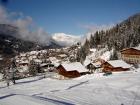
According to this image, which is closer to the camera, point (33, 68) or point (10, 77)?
point (10, 77)

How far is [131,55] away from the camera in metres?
106

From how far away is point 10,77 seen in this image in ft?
266

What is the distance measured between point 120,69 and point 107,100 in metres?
54.6

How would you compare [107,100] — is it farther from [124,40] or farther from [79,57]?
[79,57]

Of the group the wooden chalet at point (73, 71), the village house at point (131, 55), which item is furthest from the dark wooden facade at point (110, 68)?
the village house at point (131, 55)

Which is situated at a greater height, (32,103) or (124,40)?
(124,40)

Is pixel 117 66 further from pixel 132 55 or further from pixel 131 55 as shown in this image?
pixel 131 55

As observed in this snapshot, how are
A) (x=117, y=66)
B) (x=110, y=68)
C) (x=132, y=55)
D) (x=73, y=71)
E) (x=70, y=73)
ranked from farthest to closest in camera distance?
(x=132, y=55) → (x=110, y=68) → (x=117, y=66) → (x=70, y=73) → (x=73, y=71)

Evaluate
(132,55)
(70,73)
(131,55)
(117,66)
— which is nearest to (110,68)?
(117,66)

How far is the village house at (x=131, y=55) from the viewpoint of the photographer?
4065 inches

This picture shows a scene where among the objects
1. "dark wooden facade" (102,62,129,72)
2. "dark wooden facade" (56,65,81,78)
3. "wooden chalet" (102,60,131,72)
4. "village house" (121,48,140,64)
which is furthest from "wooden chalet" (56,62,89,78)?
"village house" (121,48,140,64)

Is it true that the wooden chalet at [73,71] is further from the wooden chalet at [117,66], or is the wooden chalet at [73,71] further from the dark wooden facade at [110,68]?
the wooden chalet at [117,66]

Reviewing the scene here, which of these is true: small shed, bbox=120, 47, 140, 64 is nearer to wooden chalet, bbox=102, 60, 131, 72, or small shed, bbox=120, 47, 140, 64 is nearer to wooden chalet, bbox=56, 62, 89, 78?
wooden chalet, bbox=102, 60, 131, 72

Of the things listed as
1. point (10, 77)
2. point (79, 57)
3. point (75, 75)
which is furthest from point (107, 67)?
point (79, 57)
